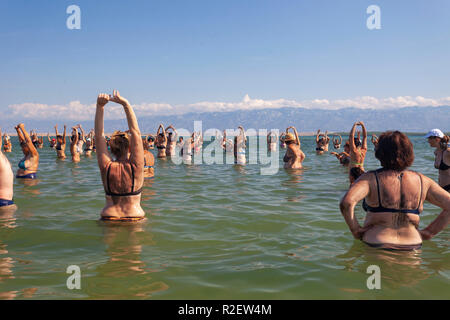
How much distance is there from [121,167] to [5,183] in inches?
118

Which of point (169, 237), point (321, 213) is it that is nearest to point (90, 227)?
point (169, 237)

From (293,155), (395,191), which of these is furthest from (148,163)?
(395,191)

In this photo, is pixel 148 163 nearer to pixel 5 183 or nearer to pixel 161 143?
pixel 5 183

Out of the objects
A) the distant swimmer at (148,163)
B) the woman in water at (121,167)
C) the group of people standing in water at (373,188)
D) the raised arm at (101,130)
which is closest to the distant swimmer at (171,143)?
the distant swimmer at (148,163)

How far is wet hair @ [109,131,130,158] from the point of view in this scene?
5.72 meters

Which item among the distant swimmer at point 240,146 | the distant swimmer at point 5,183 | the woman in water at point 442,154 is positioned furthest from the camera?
the distant swimmer at point 240,146

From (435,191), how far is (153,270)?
141 inches

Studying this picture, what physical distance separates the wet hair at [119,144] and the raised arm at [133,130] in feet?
0.85

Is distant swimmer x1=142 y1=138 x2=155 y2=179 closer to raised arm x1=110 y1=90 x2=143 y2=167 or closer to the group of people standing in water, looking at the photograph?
the group of people standing in water

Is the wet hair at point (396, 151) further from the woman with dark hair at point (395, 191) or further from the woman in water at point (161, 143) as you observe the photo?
the woman in water at point (161, 143)

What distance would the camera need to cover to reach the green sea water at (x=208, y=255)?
398 cm

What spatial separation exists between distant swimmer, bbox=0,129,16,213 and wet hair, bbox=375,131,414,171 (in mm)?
6483

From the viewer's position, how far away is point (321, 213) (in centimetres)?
808

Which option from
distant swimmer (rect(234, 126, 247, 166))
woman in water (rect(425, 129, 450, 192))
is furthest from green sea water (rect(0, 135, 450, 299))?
distant swimmer (rect(234, 126, 247, 166))
